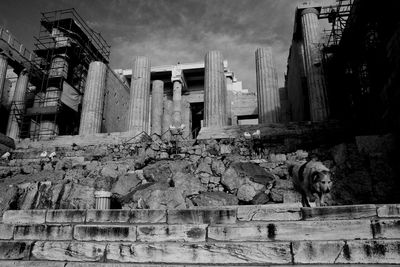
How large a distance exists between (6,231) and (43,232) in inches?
29.0

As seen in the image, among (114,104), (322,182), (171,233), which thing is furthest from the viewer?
(114,104)

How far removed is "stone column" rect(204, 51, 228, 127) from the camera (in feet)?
59.4

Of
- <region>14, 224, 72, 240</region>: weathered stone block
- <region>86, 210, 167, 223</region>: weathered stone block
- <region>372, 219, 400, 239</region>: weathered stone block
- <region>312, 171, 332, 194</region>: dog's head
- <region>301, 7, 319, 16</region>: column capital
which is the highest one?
<region>301, 7, 319, 16</region>: column capital

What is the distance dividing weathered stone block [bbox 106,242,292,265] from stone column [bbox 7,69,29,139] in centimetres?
2461

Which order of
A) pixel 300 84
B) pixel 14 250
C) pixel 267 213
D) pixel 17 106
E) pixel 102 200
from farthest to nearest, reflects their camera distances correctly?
pixel 17 106 → pixel 300 84 → pixel 102 200 → pixel 267 213 → pixel 14 250

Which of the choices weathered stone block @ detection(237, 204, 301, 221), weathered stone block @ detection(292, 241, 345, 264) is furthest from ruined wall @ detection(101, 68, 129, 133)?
weathered stone block @ detection(292, 241, 345, 264)

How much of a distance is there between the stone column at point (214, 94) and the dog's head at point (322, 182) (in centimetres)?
1283

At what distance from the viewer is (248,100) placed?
29.1 metres

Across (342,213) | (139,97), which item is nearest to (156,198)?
(342,213)

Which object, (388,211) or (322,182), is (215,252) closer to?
(322,182)

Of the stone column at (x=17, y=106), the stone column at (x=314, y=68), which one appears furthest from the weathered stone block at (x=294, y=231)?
the stone column at (x=17, y=106)

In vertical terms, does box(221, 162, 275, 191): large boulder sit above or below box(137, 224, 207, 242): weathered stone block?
above

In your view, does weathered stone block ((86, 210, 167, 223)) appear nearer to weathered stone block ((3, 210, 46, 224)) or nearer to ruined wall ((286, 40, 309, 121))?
weathered stone block ((3, 210, 46, 224))

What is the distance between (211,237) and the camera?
3.93m
